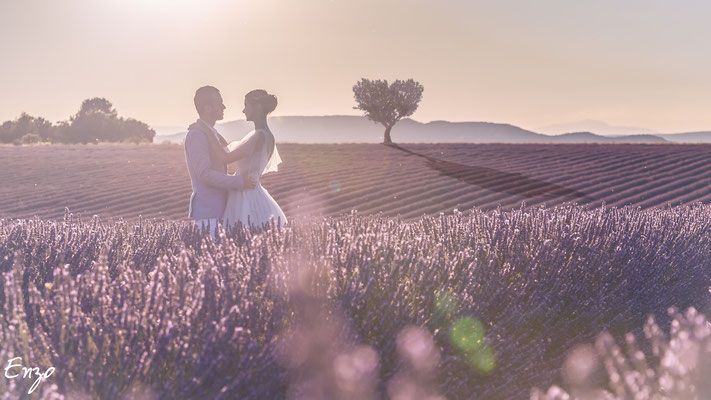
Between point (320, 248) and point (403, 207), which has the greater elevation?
point (320, 248)

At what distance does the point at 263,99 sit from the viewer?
4.63 m

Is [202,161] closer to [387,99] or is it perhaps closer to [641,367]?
[641,367]

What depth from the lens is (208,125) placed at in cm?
450

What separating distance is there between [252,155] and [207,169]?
38 centimetres

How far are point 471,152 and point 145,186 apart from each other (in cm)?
1379

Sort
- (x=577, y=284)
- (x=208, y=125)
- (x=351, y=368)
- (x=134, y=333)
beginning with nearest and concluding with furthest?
→ 1. (x=134, y=333)
2. (x=351, y=368)
3. (x=577, y=284)
4. (x=208, y=125)

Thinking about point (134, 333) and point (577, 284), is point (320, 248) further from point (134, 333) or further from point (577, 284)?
point (577, 284)

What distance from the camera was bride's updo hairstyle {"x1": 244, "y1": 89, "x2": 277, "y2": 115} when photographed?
15.1 ft

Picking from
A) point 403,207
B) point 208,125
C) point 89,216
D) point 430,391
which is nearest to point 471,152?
point 403,207

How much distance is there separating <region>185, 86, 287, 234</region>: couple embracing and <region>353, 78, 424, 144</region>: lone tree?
126 ft

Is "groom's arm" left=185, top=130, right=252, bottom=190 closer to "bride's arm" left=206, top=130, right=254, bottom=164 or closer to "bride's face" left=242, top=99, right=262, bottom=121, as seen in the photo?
"bride's arm" left=206, top=130, right=254, bottom=164

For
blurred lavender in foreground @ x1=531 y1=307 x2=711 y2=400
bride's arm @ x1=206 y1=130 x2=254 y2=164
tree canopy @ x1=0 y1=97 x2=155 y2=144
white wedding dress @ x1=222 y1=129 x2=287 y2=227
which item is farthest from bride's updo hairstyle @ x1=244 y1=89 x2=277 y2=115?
tree canopy @ x1=0 y1=97 x2=155 y2=144

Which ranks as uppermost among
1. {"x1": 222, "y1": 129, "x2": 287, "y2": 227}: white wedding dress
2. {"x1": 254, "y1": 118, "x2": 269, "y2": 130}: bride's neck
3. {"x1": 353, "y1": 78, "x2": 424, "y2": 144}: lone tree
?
{"x1": 353, "y1": 78, "x2": 424, "y2": 144}: lone tree

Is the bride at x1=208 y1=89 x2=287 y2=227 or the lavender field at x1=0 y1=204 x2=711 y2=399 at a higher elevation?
the bride at x1=208 y1=89 x2=287 y2=227
